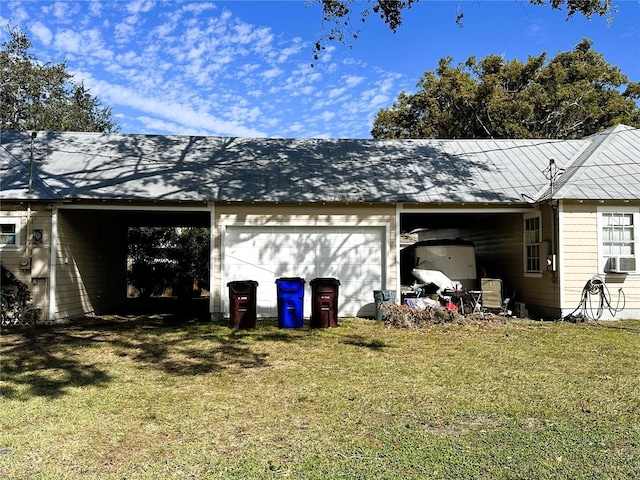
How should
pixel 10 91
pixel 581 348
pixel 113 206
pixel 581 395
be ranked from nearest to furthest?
pixel 581 395 → pixel 581 348 → pixel 113 206 → pixel 10 91

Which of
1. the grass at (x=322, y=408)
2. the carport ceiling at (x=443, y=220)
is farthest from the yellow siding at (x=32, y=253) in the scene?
the carport ceiling at (x=443, y=220)

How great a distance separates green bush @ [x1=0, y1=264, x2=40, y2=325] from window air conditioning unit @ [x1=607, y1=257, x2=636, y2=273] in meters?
12.3

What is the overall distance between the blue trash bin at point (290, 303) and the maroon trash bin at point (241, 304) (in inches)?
23.2

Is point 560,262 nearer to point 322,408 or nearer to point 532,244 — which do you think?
point 532,244

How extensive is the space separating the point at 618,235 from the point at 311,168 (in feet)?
23.7

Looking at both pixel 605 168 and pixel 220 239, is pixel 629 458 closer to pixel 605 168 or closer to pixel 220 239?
pixel 220 239

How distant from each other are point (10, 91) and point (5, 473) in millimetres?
29150

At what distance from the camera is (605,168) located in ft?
39.1

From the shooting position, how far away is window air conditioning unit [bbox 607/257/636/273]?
10.8 meters

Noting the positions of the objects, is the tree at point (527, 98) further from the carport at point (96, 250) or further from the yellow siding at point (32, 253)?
the yellow siding at point (32, 253)

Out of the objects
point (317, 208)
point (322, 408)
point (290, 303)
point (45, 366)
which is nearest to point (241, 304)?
point (290, 303)

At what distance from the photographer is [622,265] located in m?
10.8

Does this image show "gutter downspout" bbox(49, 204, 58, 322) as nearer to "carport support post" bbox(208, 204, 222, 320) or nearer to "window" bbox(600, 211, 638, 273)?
"carport support post" bbox(208, 204, 222, 320)

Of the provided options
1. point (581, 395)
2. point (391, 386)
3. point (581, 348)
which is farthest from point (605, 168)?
point (391, 386)
